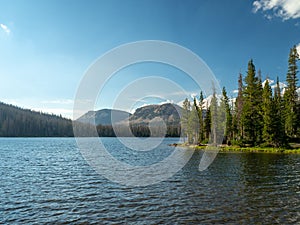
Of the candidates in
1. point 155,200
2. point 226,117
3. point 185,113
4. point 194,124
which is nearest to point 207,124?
point 194,124

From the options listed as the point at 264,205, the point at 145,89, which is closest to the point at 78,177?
the point at 145,89

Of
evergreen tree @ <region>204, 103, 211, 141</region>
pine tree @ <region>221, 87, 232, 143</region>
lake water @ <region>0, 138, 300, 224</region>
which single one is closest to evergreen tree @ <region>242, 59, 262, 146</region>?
pine tree @ <region>221, 87, 232, 143</region>

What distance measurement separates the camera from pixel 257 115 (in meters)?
67.6

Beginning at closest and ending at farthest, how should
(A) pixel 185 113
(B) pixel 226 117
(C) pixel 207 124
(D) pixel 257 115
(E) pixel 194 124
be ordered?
(D) pixel 257 115, (B) pixel 226 117, (E) pixel 194 124, (C) pixel 207 124, (A) pixel 185 113

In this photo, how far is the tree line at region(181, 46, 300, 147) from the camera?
61531 mm

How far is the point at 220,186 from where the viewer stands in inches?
862

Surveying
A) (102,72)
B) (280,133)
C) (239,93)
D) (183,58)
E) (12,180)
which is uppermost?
(239,93)

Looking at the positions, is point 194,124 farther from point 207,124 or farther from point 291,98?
point 291,98

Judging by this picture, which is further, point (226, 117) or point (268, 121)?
point (226, 117)

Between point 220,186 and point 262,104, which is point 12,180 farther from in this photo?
point 262,104

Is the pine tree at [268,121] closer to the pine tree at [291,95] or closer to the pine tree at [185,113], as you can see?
the pine tree at [291,95]

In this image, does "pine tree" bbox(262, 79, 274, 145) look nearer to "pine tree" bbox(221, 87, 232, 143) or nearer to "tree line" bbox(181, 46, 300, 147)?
"tree line" bbox(181, 46, 300, 147)

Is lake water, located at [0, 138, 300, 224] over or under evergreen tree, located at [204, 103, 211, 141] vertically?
under

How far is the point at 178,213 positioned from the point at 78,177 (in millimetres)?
15826
